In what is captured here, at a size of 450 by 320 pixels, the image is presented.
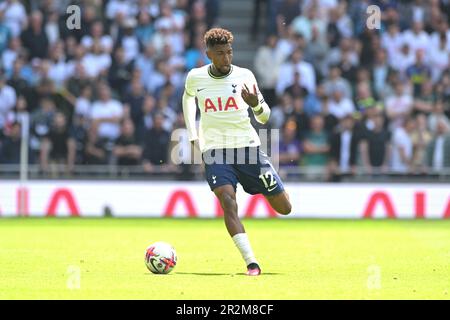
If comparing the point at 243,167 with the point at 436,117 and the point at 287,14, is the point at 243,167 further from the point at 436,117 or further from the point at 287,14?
the point at 287,14

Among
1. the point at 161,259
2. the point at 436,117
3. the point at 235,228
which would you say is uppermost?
the point at 436,117

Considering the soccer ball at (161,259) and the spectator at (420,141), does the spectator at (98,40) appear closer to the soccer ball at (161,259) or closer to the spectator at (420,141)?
the spectator at (420,141)

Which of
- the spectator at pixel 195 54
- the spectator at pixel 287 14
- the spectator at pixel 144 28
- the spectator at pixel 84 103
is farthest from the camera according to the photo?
the spectator at pixel 287 14

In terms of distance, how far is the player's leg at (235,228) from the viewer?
1302 cm

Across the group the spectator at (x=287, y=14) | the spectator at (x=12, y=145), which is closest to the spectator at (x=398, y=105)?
the spectator at (x=287, y=14)

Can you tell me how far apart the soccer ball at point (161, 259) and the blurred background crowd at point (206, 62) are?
39.2 feet

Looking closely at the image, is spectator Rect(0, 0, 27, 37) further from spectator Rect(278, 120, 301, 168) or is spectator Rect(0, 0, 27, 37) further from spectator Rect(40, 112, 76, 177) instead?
spectator Rect(278, 120, 301, 168)

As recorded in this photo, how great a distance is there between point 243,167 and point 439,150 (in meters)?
12.4

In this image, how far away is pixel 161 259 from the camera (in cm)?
1316

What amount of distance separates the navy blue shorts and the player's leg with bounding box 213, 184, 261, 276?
0.17 metres

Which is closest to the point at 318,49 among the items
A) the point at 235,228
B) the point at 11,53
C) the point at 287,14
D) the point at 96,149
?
the point at 287,14

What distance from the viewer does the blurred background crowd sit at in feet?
83.2

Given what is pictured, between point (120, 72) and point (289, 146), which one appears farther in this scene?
point (120, 72)

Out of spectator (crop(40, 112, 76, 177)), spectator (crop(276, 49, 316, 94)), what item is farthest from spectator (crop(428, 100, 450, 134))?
spectator (crop(40, 112, 76, 177))
